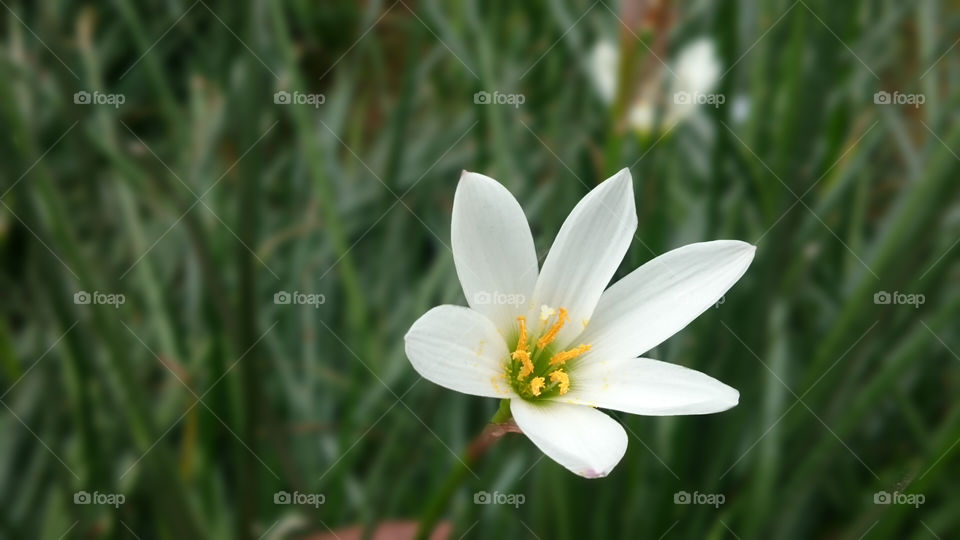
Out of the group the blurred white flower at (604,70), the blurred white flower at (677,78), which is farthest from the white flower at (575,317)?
the blurred white flower at (604,70)

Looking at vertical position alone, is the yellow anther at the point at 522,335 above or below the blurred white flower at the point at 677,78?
below

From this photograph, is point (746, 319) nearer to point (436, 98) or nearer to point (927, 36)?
point (927, 36)

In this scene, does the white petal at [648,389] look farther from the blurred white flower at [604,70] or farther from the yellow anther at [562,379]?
the blurred white flower at [604,70]

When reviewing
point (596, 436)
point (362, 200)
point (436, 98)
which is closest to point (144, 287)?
point (362, 200)

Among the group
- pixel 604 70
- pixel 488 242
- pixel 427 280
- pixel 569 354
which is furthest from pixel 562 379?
pixel 604 70

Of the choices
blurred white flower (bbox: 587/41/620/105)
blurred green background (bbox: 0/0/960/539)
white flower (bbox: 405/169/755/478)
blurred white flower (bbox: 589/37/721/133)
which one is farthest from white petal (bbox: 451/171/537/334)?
blurred white flower (bbox: 587/41/620/105)
